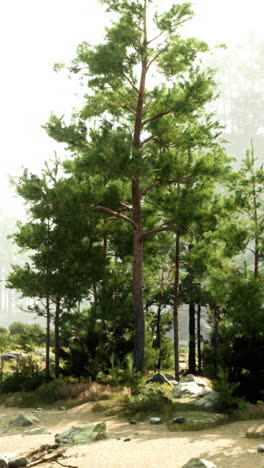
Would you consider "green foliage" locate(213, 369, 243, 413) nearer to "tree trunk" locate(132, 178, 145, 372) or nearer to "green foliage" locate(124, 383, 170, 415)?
"green foliage" locate(124, 383, 170, 415)

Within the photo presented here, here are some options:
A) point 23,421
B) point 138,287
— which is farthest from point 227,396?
point 138,287

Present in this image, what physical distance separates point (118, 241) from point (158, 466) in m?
10.7

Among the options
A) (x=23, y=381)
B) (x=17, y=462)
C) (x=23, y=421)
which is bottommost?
Result: (x=23, y=421)

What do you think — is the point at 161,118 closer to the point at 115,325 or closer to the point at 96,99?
the point at 96,99

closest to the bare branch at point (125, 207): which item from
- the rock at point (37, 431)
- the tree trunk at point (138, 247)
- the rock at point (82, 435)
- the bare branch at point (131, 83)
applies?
the tree trunk at point (138, 247)

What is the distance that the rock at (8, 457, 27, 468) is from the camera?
7.15m

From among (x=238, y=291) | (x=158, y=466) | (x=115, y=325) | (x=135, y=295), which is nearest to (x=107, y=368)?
(x=115, y=325)

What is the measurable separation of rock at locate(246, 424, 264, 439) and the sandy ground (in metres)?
0.13

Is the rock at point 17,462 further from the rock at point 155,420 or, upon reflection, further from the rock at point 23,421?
the rock at point 23,421

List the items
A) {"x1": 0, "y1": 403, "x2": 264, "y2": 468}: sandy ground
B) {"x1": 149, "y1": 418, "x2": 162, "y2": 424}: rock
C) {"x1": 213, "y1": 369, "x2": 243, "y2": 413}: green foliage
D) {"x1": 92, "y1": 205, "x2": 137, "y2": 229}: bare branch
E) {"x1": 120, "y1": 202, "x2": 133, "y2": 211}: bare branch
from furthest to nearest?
{"x1": 120, "y1": 202, "x2": 133, "y2": 211}: bare branch, {"x1": 92, "y1": 205, "x2": 137, "y2": 229}: bare branch, {"x1": 213, "y1": 369, "x2": 243, "y2": 413}: green foliage, {"x1": 149, "y1": 418, "x2": 162, "y2": 424}: rock, {"x1": 0, "y1": 403, "x2": 264, "y2": 468}: sandy ground

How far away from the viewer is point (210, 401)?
11102 mm

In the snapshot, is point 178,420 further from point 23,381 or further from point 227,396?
point 23,381

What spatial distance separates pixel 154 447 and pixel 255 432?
2124mm

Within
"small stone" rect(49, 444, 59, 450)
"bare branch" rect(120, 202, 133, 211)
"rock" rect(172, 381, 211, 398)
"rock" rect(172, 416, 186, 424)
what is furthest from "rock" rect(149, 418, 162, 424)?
"bare branch" rect(120, 202, 133, 211)
